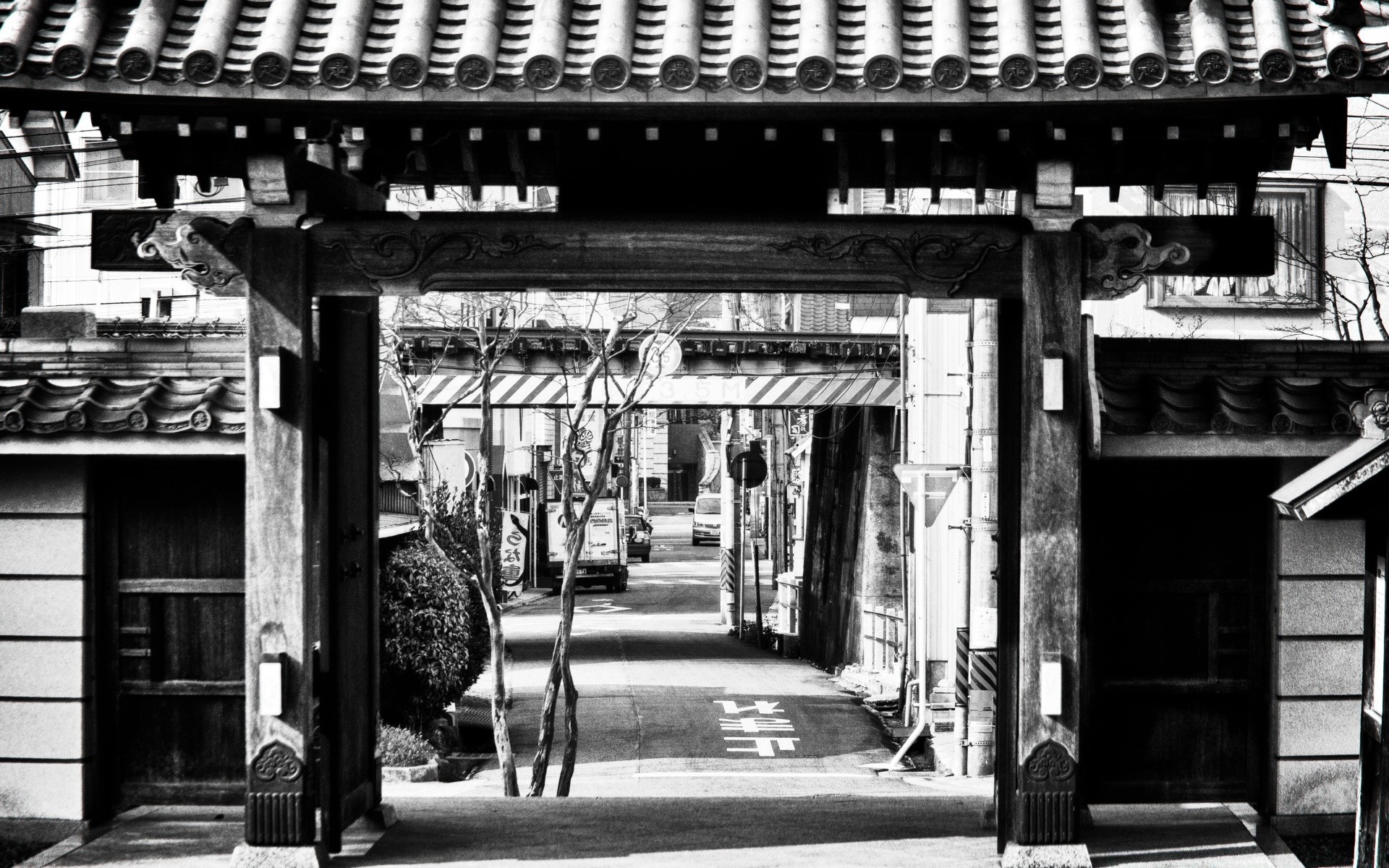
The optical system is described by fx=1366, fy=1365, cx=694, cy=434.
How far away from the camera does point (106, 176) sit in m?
28.1

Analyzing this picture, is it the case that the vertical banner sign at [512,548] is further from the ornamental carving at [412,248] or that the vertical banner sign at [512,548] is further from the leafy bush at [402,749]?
the ornamental carving at [412,248]

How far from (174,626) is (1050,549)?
572 centimetres

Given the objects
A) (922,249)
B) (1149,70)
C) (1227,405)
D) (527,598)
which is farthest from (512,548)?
(1149,70)

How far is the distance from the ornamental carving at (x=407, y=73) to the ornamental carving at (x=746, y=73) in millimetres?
1610

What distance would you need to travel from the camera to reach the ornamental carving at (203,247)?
26.1ft

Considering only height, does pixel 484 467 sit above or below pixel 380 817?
above

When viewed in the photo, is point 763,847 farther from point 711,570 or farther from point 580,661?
point 711,570

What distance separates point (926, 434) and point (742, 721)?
5801 millimetres

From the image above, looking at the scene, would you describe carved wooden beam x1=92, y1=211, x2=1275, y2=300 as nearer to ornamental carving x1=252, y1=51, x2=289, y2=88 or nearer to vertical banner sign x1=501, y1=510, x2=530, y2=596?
ornamental carving x1=252, y1=51, x2=289, y2=88

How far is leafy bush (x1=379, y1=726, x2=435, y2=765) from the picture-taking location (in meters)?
17.6

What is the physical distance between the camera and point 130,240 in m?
8.75

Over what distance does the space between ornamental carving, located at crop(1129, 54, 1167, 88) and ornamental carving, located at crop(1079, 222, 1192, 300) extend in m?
1.10

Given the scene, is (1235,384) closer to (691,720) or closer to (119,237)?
(119,237)

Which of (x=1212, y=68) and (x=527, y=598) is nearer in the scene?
(x=1212, y=68)
